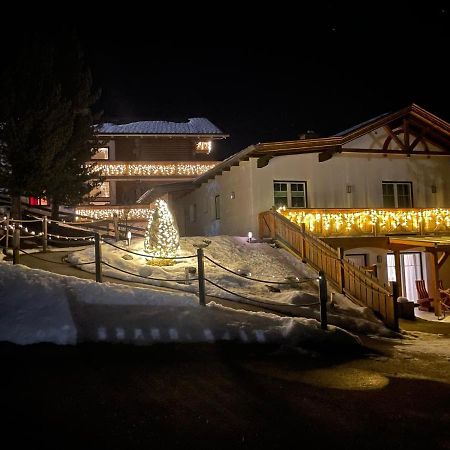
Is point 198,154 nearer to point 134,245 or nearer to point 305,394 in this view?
point 134,245

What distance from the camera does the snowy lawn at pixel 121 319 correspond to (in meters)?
7.74

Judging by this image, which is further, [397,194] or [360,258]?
[397,194]

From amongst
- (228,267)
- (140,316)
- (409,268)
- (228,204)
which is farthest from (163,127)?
(140,316)

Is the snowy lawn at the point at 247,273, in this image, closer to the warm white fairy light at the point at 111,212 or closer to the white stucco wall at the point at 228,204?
the white stucco wall at the point at 228,204

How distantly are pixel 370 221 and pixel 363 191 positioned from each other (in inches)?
113

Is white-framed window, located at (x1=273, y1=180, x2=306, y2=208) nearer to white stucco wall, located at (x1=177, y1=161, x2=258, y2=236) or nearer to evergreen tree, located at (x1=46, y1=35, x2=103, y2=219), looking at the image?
white stucco wall, located at (x1=177, y1=161, x2=258, y2=236)

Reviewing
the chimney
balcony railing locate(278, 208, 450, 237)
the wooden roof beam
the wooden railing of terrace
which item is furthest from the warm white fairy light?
the wooden roof beam

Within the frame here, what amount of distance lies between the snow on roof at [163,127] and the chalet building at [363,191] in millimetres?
13060

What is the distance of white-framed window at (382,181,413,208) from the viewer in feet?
70.5

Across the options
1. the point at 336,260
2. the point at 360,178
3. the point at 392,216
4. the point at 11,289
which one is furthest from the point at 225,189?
the point at 11,289

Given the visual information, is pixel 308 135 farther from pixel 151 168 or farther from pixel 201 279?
pixel 201 279

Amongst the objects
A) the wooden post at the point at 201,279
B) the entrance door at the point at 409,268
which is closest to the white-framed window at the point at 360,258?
the entrance door at the point at 409,268

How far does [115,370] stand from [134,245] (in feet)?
34.7

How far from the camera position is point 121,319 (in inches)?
330
